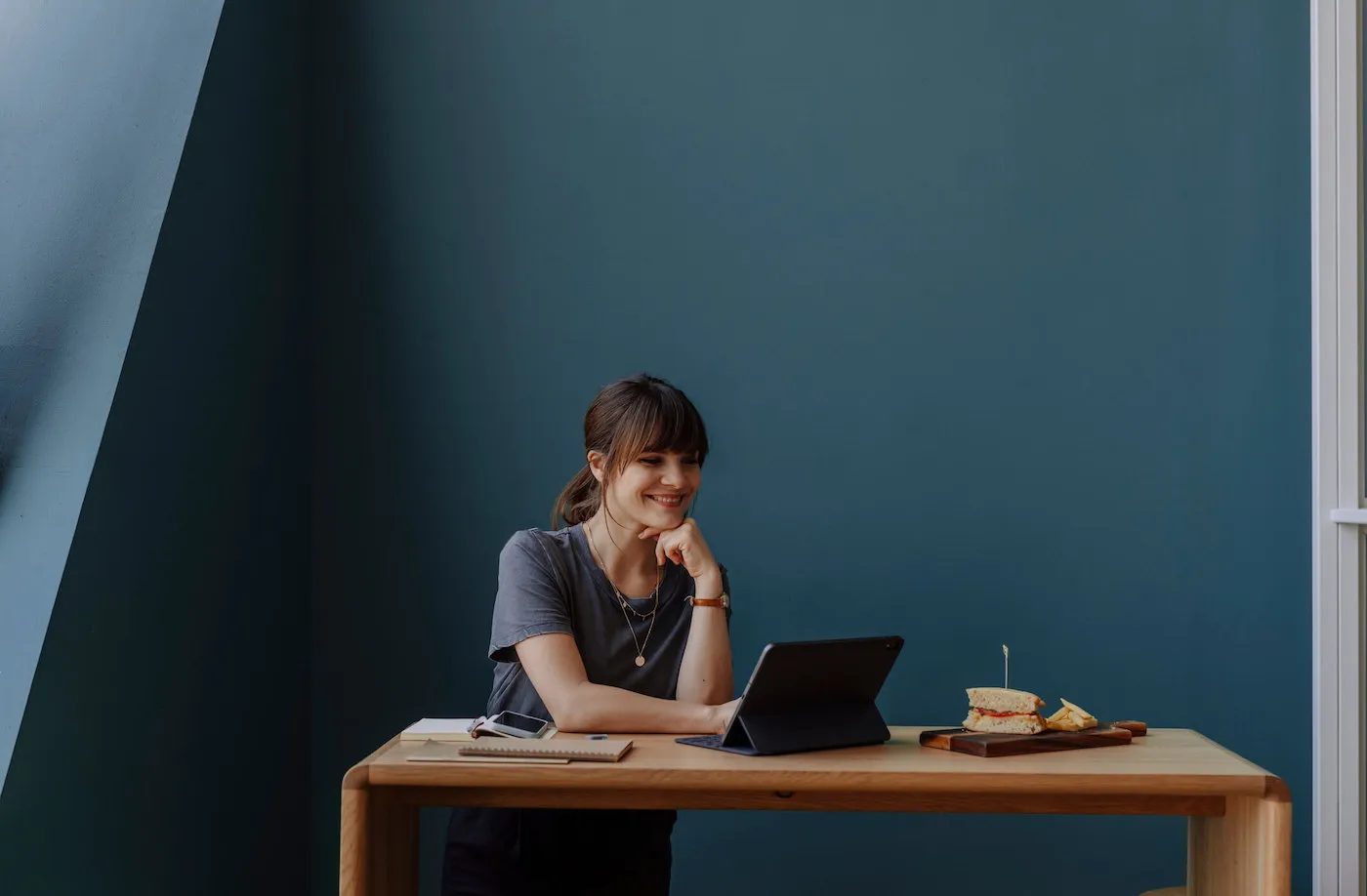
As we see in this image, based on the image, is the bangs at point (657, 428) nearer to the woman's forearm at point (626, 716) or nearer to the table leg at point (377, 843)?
the woman's forearm at point (626, 716)

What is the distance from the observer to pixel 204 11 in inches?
89.7

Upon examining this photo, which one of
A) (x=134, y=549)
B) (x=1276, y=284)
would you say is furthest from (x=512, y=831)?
(x=1276, y=284)

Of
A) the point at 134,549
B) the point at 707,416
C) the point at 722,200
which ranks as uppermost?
the point at 722,200

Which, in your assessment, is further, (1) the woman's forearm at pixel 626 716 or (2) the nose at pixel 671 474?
(2) the nose at pixel 671 474

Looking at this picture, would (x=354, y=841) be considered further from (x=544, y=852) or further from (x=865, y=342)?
(x=865, y=342)

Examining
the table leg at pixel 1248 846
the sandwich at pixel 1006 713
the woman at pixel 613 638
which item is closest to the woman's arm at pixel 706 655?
the woman at pixel 613 638

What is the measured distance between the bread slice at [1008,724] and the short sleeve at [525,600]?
0.68 meters

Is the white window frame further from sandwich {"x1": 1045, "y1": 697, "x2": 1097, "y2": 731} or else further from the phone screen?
the phone screen

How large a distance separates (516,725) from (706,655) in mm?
400

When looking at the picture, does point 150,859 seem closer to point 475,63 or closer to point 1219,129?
point 475,63

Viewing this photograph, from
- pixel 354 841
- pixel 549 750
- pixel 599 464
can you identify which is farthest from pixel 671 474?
pixel 354 841

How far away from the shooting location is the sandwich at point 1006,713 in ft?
5.87

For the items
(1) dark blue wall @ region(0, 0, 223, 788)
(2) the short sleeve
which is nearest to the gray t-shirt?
(2) the short sleeve

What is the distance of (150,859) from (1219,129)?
2648 mm
